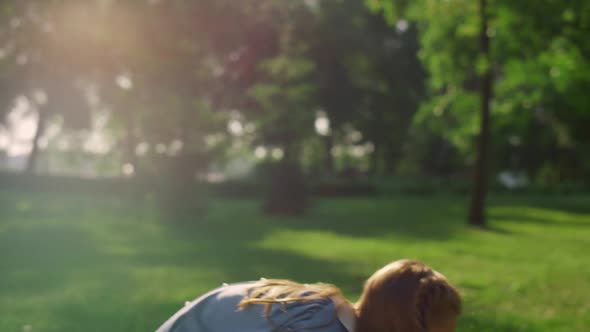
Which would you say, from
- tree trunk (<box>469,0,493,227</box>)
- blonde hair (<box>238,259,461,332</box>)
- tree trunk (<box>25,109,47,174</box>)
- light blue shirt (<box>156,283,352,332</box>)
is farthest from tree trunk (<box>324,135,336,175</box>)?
blonde hair (<box>238,259,461,332</box>)

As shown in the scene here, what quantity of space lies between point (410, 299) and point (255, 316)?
76 cm

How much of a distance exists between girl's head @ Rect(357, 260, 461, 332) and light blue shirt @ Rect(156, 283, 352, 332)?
23 centimetres

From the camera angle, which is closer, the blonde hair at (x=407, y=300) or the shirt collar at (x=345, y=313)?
the blonde hair at (x=407, y=300)

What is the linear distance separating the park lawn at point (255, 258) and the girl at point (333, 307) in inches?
173

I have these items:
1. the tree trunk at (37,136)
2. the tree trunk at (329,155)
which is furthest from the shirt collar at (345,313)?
the tree trunk at (37,136)

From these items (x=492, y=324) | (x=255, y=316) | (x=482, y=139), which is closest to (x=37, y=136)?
(x=482, y=139)

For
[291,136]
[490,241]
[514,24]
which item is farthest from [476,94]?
[291,136]

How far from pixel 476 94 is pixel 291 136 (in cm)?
1128

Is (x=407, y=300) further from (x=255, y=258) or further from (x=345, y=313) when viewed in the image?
(x=255, y=258)

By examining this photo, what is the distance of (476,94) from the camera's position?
80.1 ft

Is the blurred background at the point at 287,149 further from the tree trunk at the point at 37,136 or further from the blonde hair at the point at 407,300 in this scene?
the blonde hair at the point at 407,300

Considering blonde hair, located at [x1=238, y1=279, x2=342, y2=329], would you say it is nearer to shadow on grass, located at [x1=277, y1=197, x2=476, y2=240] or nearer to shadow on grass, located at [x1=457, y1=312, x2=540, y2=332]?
shadow on grass, located at [x1=457, y1=312, x2=540, y2=332]

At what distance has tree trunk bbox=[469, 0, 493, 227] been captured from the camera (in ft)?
69.8

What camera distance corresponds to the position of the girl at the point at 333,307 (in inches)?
118
